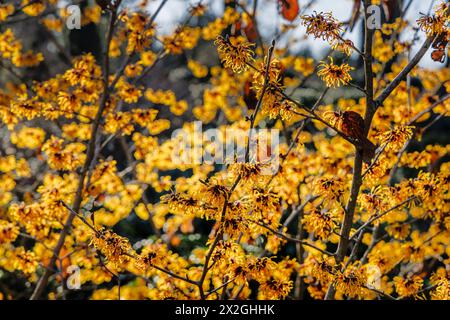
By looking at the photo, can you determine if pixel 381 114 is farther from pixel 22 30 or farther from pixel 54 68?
pixel 22 30

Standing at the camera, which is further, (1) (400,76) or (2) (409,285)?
(2) (409,285)

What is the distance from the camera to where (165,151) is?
14.1ft

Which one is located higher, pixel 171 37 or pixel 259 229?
pixel 171 37

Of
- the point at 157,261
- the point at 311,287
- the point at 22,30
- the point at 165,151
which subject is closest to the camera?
the point at 157,261

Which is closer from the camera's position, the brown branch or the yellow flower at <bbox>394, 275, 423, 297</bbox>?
the brown branch

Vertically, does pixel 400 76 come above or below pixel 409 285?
above

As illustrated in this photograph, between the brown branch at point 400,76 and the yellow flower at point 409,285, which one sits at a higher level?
the brown branch at point 400,76

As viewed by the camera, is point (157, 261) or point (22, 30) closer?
point (157, 261)

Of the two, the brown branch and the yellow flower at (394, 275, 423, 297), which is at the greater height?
the brown branch

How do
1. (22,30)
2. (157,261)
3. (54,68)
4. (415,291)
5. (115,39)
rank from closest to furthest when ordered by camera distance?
(157,261) < (415,291) < (115,39) < (54,68) < (22,30)

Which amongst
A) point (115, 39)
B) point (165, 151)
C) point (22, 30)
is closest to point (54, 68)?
point (22, 30)

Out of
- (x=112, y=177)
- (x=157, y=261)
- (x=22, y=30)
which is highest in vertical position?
(x=22, y=30)

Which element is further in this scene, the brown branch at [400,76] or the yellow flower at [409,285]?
the yellow flower at [409,285]
